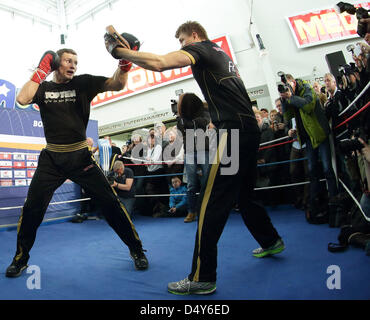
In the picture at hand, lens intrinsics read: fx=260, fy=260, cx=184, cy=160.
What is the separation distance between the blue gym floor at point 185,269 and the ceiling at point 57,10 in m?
9.96

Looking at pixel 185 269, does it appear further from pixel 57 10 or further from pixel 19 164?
pixel 57 10

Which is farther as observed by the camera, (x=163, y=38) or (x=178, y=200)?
(x=163, y=38)

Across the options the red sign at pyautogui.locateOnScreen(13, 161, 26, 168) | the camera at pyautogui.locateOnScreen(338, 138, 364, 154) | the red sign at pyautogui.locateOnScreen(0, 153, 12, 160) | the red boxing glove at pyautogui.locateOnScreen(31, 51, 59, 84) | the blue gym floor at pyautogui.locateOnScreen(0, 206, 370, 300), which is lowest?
the blue gym floor at pyautogui.locateOnScreen(0, 206, 370, 300)

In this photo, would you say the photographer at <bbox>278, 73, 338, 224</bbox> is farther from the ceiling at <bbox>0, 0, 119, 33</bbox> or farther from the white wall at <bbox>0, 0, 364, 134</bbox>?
the ceiling at <bbox>0, 0, 119, 33</bbox>

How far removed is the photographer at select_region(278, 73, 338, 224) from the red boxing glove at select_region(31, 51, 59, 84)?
1979mm

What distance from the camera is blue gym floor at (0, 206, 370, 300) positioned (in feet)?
3.99

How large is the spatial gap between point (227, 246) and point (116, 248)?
97 cm

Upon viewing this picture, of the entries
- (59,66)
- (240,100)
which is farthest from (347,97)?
(59,66)

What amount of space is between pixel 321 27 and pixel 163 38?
4575mm

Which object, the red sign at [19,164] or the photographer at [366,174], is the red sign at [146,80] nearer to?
the red sign at [19,164]

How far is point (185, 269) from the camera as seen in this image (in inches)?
63.4

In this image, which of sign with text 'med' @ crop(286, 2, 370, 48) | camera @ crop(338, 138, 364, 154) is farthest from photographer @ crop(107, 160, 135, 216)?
sign with text 'med' @ crop(286, 2, 370, 48)

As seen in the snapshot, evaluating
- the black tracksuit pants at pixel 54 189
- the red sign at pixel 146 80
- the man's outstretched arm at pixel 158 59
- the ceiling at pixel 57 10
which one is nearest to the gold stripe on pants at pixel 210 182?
the man's outstretched arm at pixel 158 59

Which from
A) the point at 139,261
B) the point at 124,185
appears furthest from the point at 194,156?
A: the point at 139,261
